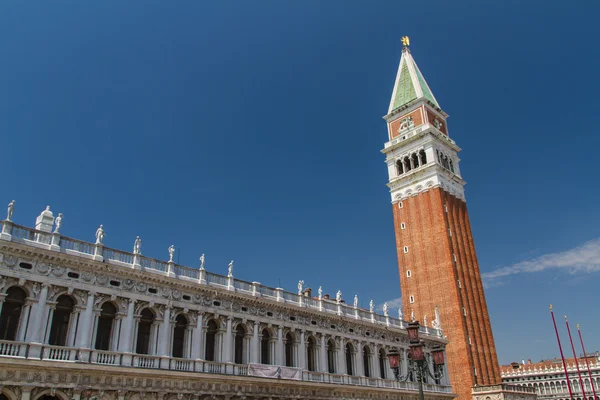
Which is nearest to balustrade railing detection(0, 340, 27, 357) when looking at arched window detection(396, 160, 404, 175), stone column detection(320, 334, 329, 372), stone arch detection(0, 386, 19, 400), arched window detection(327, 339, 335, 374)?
stone arch detection(0, 386, 19, 400)

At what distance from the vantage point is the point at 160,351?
2562cm

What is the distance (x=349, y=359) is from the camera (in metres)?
36.8

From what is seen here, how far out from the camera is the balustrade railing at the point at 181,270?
75.2ft

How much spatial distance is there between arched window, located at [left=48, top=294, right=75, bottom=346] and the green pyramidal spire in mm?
47086

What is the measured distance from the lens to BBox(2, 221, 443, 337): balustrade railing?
22906 mm

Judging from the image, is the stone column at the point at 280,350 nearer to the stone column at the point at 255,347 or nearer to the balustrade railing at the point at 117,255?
the stone column at the point at 255,347

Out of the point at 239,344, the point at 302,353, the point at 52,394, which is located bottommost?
the point at 52,394

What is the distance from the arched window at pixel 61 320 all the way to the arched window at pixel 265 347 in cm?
1168

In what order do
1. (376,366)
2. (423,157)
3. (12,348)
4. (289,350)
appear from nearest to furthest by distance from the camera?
(12,348) < (289,350) < (376,366) < (423,157)

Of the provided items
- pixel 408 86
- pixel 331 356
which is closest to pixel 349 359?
pixel 331 356

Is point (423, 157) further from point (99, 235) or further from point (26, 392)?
point (26, 392)

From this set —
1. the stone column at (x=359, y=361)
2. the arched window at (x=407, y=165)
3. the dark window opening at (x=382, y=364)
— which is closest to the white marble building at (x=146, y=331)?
the stone column at (x=359, y=361)

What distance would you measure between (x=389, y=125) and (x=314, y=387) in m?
39.3

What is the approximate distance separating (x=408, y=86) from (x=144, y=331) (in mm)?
48334
